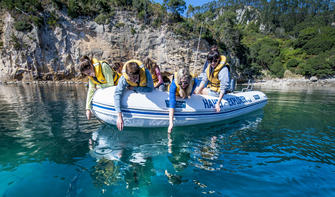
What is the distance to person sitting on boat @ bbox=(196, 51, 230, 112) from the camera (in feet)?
15.1

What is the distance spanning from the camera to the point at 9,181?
2350mm

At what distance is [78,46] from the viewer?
28344 mm

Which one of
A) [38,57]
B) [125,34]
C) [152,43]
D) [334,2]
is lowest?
[38,57]

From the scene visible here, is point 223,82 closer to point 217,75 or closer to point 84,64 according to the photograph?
point 217,75

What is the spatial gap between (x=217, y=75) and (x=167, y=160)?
3.21m

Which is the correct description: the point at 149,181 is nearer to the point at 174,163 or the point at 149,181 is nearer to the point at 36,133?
the point at 174,163

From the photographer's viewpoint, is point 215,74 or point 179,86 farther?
point 215,74

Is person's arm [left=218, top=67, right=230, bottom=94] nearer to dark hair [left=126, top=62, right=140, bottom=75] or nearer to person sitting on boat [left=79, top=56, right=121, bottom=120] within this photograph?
dark hair [left=126, top=62, right=140, bottom=75]

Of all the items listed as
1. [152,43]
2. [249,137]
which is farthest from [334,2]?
[249,137]

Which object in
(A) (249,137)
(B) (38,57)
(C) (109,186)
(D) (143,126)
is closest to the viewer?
(C) (109,186)

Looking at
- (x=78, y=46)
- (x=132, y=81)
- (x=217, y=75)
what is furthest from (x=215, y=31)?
(x=132, y=81)

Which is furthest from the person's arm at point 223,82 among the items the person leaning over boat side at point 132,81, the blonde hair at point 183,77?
the person leaning over boat side at point 132,81

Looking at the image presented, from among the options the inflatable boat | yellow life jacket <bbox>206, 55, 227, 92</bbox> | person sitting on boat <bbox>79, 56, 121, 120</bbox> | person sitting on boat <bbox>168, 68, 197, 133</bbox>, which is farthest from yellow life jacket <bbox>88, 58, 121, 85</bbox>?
yellow life jacket <bbox>206, 55, 227, 92</bbox>

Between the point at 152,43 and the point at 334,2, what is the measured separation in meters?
121
